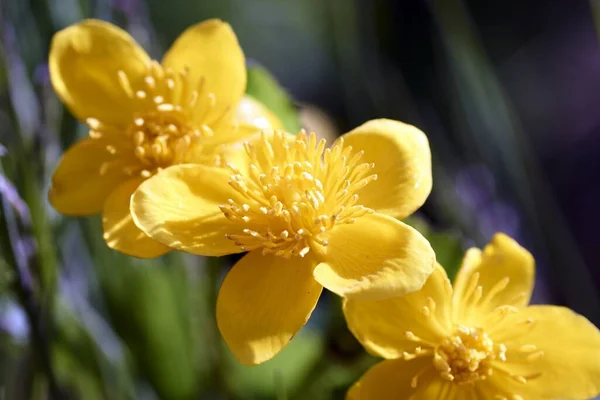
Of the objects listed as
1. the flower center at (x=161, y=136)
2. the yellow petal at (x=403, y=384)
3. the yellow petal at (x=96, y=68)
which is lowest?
the yellow petal at (x=403, y=384)

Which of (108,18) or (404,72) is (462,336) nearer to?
(108,18)

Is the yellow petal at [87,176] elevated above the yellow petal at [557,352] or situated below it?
above

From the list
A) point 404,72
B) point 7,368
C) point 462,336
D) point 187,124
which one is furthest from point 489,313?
point 404,72

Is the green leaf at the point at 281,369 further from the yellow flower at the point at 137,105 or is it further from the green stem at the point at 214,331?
the yellow flower at the point at 137,105

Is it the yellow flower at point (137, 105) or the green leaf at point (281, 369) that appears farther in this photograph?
the green leaf at point (281, 369)

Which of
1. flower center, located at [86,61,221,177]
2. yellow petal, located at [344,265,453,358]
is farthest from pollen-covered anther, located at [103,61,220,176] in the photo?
yellow petal, located at [344,265,453,358]

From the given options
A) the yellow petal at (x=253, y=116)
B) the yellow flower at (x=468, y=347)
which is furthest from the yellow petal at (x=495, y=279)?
the yellow petal at (x=253, y=116)

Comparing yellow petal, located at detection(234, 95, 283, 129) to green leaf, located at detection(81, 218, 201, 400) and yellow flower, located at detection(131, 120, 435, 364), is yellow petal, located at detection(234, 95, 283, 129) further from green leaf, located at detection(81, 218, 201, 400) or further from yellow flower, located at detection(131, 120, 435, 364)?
green leaf, located at detection(81, 218, 201, 400)
